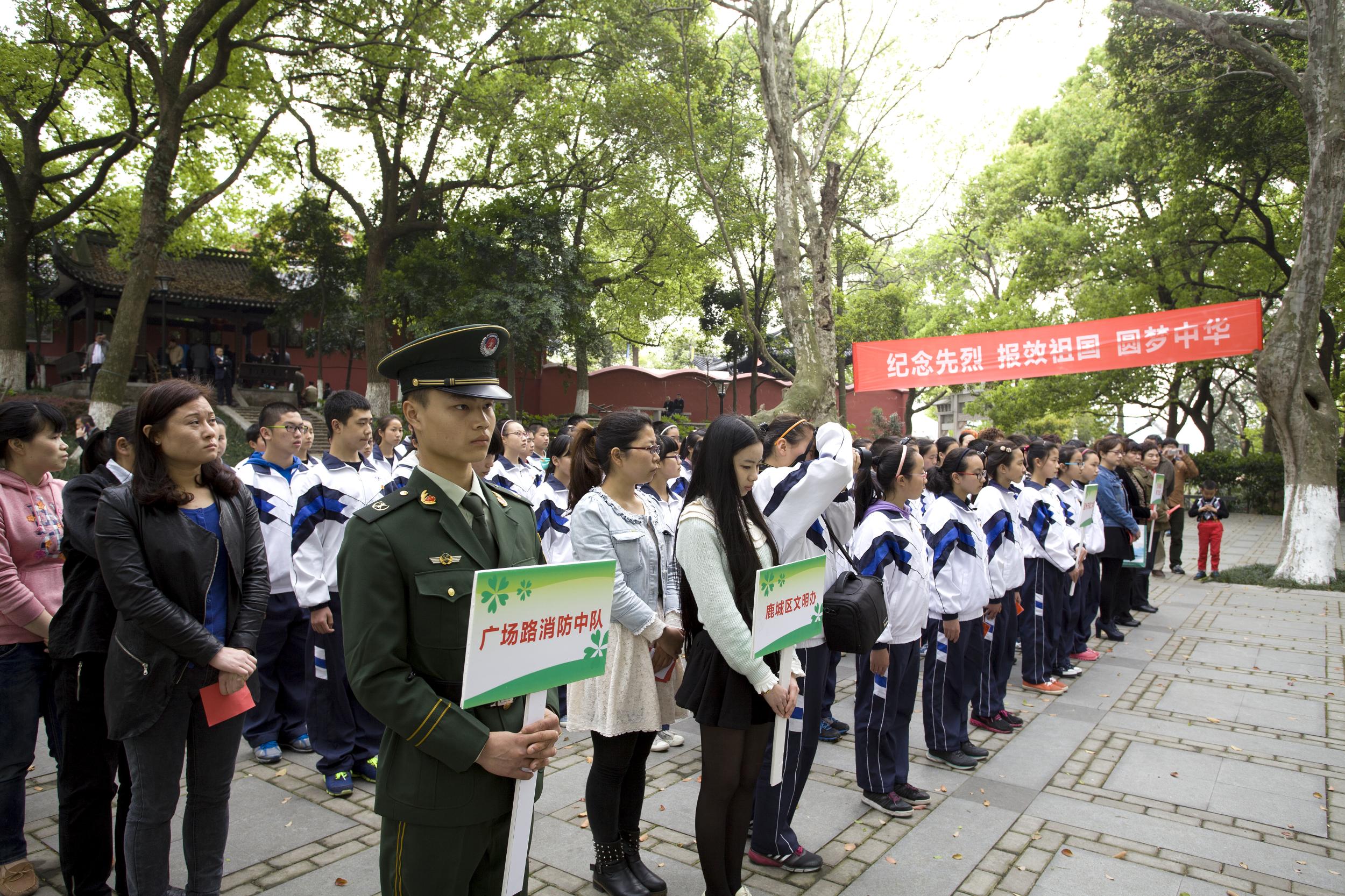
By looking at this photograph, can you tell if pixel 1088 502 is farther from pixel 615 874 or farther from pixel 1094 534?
pixel 615 874

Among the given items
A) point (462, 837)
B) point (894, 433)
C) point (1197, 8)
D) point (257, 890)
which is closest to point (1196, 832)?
point (462, 837)

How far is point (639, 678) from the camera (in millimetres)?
3207

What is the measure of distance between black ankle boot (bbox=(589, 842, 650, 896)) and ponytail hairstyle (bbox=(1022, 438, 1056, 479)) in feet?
14.3

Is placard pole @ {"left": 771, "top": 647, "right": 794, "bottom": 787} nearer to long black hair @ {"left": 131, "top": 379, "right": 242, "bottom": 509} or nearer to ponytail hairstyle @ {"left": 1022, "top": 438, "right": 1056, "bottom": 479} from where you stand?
long black hair @ {"left": 131, "top": 379, "right": 242, "bottom": 509}

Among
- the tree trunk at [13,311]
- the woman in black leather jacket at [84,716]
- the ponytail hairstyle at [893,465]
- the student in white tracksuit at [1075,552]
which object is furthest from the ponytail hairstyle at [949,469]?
the tree trunk at [13,311]

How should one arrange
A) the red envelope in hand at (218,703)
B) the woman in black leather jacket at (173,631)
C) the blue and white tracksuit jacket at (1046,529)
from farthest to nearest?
the blue and white tracksuit jacket at (1046,529), the red envelope in hand at (218,703), the woman in black leather jacket at (173,631)

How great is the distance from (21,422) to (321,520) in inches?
52.0

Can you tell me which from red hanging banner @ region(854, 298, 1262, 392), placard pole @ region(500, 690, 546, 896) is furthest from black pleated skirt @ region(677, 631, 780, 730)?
red hanging banner @ region(854, 298, 1262, 392)

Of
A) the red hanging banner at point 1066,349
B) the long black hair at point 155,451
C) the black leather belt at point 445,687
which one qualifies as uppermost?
the red hanging banner at point 1066,349

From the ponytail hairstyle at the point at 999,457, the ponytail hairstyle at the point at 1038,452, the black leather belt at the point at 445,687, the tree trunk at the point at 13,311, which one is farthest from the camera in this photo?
the tree trunk at the point at 13,311

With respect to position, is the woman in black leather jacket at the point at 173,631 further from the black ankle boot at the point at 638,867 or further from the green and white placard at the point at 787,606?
the green and white placard at the point at 787,606

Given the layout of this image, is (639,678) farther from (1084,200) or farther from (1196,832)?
(1084,200)

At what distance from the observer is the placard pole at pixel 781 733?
287cm

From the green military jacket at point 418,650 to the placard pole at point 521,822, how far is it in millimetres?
50
